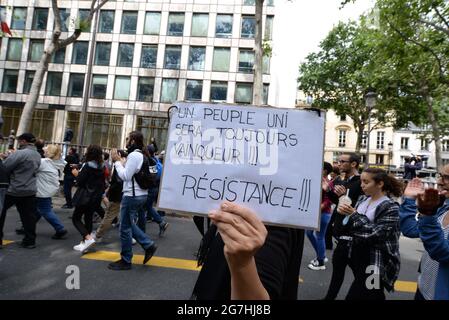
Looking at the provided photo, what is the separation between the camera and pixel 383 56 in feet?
44.6

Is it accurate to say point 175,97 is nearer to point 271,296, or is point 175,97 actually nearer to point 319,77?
point 319,77

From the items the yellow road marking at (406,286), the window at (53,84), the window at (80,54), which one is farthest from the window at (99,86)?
the yellow road marking at (406,286)

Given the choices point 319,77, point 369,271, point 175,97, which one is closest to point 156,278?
point 369,271

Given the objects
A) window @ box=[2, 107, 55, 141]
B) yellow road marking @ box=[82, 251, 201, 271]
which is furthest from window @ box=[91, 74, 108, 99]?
yellow road marking @ box=[82, 251, 201, 271]

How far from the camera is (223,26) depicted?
28453 millimetres

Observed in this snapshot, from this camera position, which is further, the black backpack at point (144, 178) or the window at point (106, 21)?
the window at point (106, 21)

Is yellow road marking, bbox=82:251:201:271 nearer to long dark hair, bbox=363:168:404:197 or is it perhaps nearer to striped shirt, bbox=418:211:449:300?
long dark hair, bbox=363:168:404:197

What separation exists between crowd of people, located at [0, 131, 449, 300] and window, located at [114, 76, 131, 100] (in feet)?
75.1

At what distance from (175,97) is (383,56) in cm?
1824

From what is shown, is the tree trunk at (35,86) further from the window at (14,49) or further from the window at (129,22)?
the window at (14,49)

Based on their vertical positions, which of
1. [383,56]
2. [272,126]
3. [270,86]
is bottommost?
[272,126]

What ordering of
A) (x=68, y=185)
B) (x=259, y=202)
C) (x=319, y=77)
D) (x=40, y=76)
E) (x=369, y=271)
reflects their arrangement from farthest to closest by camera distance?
(x=319, y=77), (x=40, y=76), (x=68, y=185), (x=369, y=271), (x=259, y=202)

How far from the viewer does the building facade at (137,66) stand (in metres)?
28.0

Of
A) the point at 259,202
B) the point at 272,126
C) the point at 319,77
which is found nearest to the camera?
the point at 259,202
